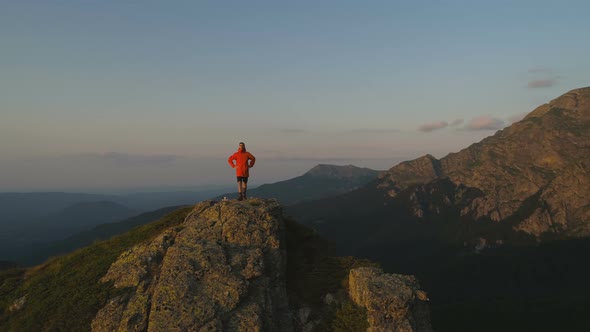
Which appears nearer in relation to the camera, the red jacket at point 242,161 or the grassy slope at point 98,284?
the grassy slope at point 98,284

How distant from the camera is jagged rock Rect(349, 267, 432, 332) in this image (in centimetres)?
2555

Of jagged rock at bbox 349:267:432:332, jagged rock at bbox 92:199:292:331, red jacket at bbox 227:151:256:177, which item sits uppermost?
red jacket at bbox 227:151:256:177

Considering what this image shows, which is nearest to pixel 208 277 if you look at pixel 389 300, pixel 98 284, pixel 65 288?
pixel 98 284

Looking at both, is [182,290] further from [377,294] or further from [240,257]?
[377,294]

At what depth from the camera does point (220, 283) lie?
24062 millimetres

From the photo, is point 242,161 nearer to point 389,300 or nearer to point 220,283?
point 220,283

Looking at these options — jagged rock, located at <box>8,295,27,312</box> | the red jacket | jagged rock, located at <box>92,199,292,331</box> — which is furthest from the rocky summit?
jagged rock, located at <box>8,295,27,312</box>

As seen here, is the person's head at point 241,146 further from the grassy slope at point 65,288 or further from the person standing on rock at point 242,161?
the grassy slope at point 65,288

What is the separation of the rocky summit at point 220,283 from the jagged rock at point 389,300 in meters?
0.07

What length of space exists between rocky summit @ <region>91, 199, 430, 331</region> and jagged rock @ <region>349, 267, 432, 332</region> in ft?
0.23

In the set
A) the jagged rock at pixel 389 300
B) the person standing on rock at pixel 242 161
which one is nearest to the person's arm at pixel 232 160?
the person standing on rock at pixel 242 161

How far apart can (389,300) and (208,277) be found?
1268 centimetres

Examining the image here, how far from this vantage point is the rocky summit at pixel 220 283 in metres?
22.5

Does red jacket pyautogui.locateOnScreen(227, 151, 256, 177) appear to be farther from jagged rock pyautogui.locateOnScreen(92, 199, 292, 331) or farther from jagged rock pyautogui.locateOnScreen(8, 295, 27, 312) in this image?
jagged rock pyautogui.locateOnScreen(8, 295, 27, 312)
